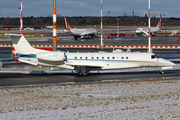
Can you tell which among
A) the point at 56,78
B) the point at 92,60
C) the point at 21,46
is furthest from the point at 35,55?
the point at 92,60

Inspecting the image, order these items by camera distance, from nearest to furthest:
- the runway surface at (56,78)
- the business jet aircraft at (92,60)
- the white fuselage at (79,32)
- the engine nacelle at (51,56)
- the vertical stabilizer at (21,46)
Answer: the runway surface at (56,78) → the engine nacelle at (51,56) → the business jet aircraft at (92,60) → the vertical stabilizer at (21,46) → the white fuselage at (79,32)

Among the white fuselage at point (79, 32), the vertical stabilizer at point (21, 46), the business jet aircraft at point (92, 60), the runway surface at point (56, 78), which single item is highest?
the white fuselage at point (79, 32)

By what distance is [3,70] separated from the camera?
105ft

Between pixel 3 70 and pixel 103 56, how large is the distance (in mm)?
12642

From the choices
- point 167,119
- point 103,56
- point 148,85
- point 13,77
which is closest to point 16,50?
point 13,77

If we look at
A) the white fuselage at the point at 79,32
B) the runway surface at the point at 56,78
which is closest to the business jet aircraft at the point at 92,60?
the runway surface at the point at 56,78

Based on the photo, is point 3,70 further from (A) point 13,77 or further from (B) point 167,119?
(B) point 167,119

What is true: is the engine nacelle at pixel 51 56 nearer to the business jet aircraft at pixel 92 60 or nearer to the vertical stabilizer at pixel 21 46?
the business jet aircraft at pixel 92 60

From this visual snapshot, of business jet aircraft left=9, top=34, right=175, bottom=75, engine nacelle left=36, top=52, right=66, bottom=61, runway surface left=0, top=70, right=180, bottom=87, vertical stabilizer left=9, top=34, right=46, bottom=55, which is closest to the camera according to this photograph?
runway surface left=0, top=70, right=180, bottom=87

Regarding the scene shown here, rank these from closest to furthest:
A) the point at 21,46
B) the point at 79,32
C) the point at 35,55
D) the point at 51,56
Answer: the point at 51,56 < the point at 35,55 < the point at 21,46 < the point at 79,32

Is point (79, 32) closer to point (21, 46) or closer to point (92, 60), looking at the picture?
point (21, 46)

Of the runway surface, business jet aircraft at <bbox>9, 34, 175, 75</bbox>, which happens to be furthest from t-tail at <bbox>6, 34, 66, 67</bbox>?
the runway surface

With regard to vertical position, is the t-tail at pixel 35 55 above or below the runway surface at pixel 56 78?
above

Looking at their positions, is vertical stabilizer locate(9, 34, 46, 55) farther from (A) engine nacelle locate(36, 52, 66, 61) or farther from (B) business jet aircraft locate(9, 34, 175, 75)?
(A) engine nacelle locate(36, 52, 66, 61)
